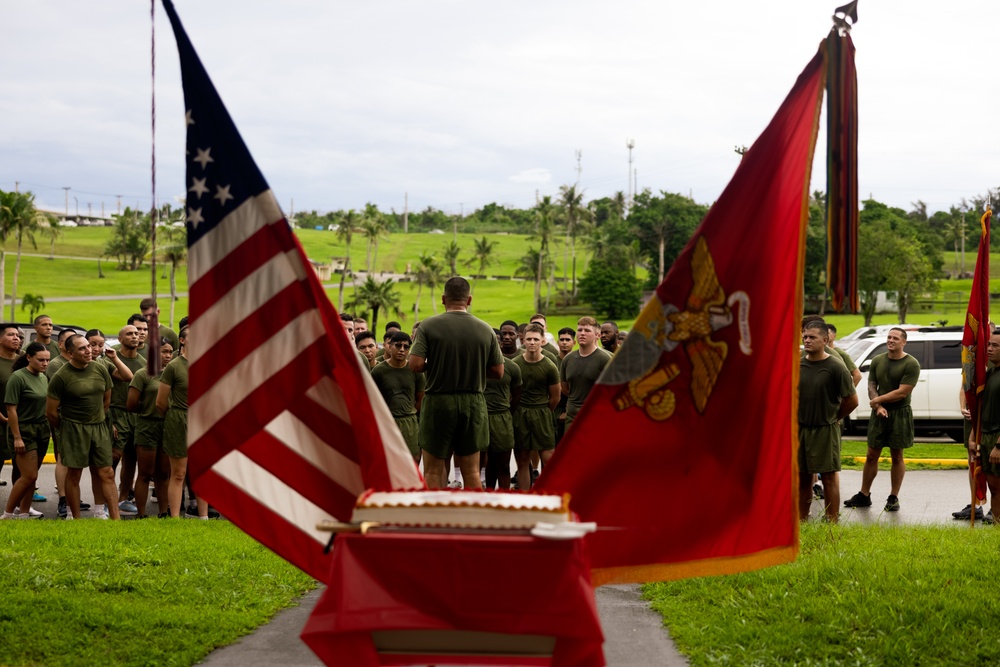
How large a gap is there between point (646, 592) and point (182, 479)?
5267 mm

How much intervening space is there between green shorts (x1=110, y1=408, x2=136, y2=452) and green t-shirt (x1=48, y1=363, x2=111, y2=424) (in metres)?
1.19

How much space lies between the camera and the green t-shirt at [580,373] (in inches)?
452

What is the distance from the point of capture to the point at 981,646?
596 cm

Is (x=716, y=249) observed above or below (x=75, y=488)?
above

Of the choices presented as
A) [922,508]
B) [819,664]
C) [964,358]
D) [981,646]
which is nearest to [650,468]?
[819,664]

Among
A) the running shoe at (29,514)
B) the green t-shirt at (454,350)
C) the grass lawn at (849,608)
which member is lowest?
the running shoe at (29,514)

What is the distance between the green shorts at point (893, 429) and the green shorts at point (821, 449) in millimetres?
2300

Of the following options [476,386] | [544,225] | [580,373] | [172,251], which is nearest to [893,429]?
[580,373]

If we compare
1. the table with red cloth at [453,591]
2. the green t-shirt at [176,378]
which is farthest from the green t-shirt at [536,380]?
the table with red cloth at [453,591]

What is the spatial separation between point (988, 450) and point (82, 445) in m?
8.70

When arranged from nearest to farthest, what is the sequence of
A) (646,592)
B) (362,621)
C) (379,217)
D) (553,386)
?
1. (362,621)
2. (646,592)
3. (553,386)
4. (379,217)

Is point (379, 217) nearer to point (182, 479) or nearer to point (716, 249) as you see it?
point (182, 479)

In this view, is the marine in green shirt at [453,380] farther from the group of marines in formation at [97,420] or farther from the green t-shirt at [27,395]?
the green t-shirt at [27,395]

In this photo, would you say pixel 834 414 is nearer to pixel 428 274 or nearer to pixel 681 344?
pixel 681 344
